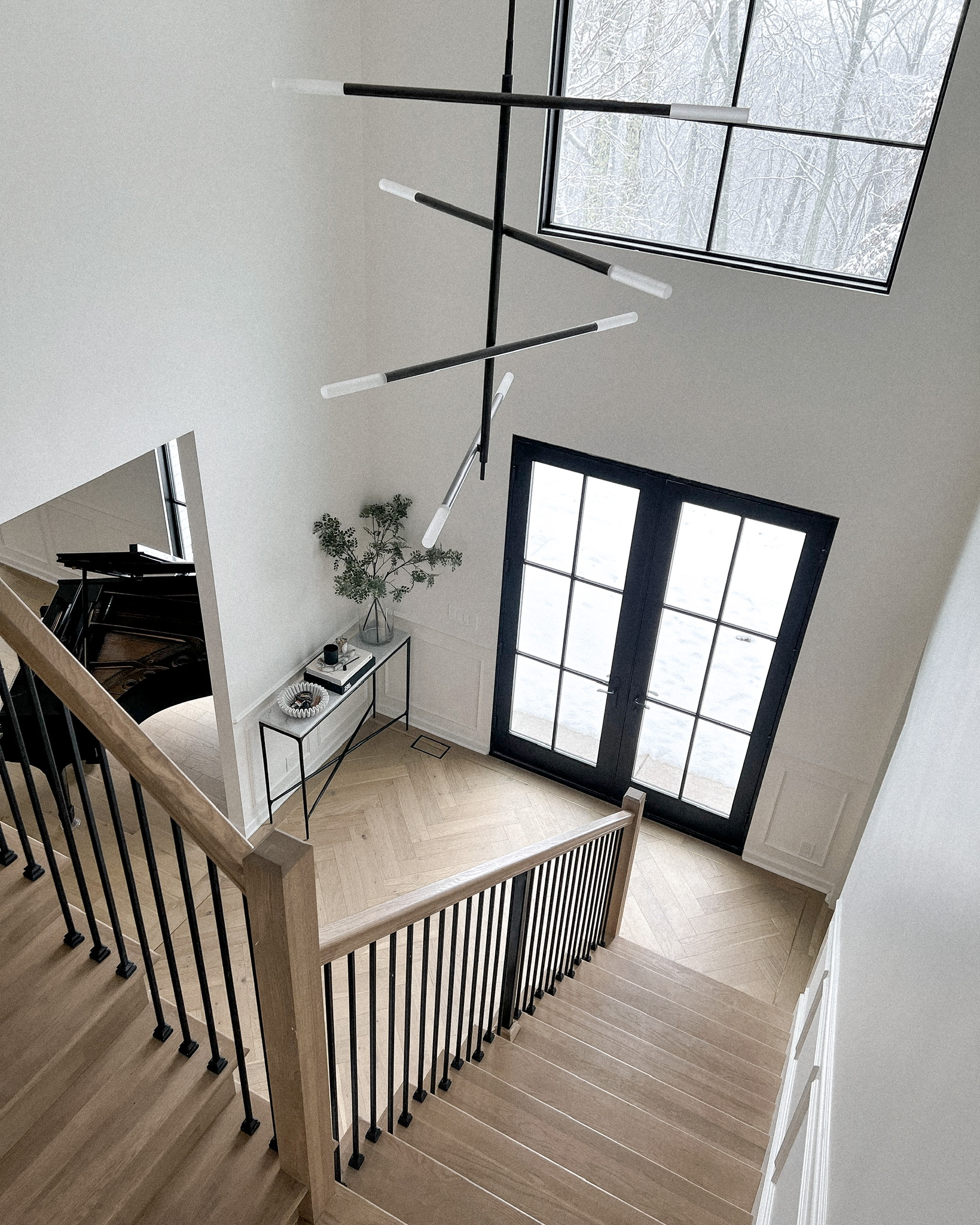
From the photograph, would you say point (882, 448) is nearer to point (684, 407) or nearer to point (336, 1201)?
point (684, 407)

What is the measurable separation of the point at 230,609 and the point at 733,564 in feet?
9.08

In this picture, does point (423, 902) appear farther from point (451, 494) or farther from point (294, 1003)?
point (451, 494)

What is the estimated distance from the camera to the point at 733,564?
5.14 m

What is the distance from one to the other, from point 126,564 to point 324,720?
1600 millimetres

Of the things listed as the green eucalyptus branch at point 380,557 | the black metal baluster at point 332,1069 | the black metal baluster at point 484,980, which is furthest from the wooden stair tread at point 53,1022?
the green eucalyptus branch at point 380,557

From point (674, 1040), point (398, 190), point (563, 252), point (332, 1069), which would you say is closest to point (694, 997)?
point (674, 1040)

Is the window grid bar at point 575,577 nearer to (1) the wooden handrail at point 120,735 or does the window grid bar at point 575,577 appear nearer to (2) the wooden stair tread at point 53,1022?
(2) the wooden stair tread at point 53,1022

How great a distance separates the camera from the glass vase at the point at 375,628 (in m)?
6.27

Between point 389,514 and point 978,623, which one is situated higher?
point 978,623

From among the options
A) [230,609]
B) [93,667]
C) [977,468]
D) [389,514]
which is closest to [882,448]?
[977,468]

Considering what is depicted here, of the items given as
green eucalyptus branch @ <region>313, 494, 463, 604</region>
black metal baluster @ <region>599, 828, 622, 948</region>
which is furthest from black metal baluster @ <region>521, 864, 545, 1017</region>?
green eucalyptus branch @ <region>313, 494, 463, 604</region>

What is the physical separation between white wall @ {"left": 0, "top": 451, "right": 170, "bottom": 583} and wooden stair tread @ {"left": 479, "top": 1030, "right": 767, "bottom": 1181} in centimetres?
520

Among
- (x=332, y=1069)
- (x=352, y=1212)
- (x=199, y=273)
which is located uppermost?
(x=199, y=273)

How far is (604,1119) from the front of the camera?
346 cm
